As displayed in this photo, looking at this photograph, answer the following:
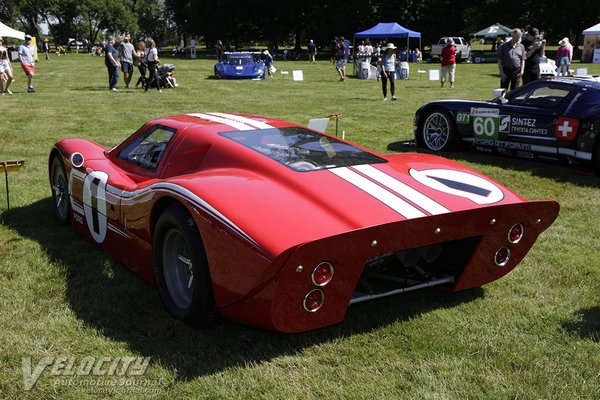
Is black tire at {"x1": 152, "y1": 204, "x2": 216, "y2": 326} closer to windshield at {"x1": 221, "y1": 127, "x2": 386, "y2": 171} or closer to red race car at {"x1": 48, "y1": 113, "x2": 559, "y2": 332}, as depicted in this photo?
red race car at {"x1": 48, "y1": 113, "x2": 559, "y2": 332}

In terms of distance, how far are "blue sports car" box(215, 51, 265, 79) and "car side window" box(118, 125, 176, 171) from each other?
793 inches

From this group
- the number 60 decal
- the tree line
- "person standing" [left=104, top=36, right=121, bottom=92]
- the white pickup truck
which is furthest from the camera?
the tree line

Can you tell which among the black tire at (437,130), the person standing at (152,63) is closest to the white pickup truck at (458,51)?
the person standing at (152,63)

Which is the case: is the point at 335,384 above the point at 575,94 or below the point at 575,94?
below

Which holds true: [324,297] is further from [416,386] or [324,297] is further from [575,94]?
[575,94]

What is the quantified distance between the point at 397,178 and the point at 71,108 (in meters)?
12.7

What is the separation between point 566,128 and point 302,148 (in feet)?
15.6

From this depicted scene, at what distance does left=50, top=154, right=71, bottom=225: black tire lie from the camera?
18.3ft

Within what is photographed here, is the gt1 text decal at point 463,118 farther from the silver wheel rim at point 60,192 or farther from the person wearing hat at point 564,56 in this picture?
the person wearing hat at point 564,56

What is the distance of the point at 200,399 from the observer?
2.90 m

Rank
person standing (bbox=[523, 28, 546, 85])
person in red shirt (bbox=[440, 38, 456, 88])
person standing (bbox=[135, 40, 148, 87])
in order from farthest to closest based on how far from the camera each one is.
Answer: person in red shirt (bbox=[440, 38, 456, 88])
person standing (bbox=[135, 40, 148, 87])
person standing (bbox=[523, 28, 546, 85])

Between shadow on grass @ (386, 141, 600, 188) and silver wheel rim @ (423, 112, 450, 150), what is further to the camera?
silver wheel rim @ (423, 112, 450, 150)

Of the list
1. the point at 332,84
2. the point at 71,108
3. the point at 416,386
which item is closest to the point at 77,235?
the point at 416,386

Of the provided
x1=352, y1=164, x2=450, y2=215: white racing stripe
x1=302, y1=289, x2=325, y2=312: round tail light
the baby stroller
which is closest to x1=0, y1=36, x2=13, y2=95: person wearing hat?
the baby stroller
